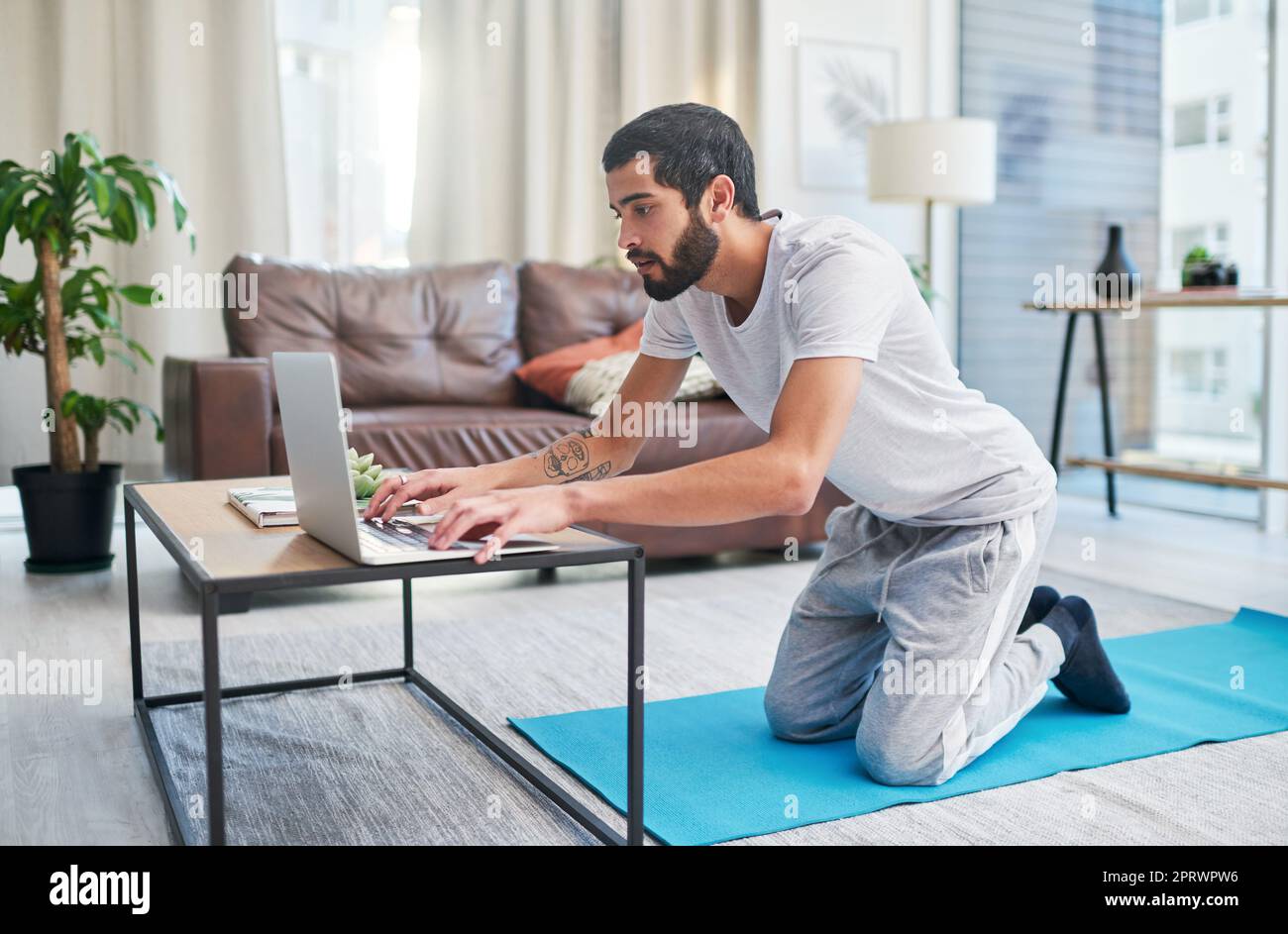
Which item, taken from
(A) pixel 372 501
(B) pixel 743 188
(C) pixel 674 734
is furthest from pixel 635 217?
(C) pixel 674 734

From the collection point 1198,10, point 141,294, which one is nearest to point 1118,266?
A: point 1198,10

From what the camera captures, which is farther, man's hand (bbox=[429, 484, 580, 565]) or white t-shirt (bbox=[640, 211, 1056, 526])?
white t-shirt (bbox=[640, 211, 1056, 526])

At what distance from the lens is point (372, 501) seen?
5.20 ft

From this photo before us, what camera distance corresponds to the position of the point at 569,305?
13.1 feet

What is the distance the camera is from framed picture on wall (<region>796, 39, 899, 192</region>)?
5023 millimetres

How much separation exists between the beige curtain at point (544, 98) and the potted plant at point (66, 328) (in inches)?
57.6

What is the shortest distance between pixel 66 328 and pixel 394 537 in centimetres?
234

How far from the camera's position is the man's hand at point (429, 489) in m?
1.54

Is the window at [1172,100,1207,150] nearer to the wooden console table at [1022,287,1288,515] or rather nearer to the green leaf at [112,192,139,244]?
the wooden console table at [1022,287,1288,515]

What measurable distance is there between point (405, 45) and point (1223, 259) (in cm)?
308

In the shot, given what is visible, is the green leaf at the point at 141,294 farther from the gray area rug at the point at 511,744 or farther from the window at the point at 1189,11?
the window at the point at 1189,11

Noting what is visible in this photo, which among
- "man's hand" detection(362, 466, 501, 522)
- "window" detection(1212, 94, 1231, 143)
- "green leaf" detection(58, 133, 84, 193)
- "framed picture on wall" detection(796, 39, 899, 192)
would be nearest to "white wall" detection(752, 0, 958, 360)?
"framed picture on wall" detection(796, 39, 899, 192)

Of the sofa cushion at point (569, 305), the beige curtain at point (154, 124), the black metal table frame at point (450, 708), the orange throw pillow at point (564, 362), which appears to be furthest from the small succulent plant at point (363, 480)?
the beige curtain at point (154, 124)

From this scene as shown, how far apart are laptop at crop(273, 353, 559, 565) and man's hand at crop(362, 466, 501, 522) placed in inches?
0.7
